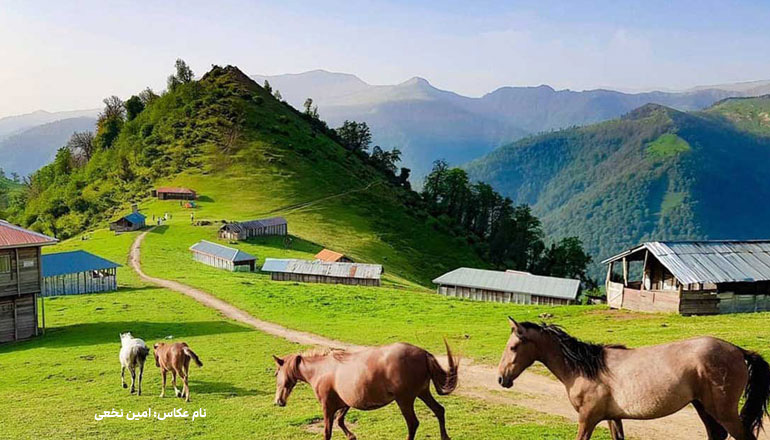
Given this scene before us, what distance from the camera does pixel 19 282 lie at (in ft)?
105

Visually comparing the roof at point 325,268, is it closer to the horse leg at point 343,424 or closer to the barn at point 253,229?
the barn at point 253,229

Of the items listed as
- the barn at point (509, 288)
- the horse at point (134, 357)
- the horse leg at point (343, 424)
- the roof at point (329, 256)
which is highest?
the horse leg at point (343, 424)

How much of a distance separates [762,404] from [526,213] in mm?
103880

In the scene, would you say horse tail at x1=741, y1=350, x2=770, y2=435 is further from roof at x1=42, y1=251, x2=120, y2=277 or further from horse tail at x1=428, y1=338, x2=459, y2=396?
roof at x1=42, y1=251, x2=120, y2=277

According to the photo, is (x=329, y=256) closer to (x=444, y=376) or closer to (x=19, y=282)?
(x=19, y=282)

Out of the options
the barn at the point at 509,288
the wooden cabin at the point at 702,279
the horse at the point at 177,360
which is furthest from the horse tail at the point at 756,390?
the barn at the point at 509,288

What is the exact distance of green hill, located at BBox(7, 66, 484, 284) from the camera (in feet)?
289

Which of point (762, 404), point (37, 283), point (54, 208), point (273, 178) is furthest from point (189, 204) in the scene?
point (762, 404)

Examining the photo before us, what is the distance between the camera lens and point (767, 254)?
34656 millimetres

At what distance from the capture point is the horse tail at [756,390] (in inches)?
399

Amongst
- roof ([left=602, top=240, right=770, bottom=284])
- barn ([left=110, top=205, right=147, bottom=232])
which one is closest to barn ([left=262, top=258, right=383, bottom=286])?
roof ([left=602, top=240, right=770, bottom=284])

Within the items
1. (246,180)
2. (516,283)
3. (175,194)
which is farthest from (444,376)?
(246,180)

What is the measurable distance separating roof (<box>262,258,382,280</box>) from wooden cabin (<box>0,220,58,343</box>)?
1071 inches

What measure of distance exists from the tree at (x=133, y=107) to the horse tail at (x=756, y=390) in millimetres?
157064
